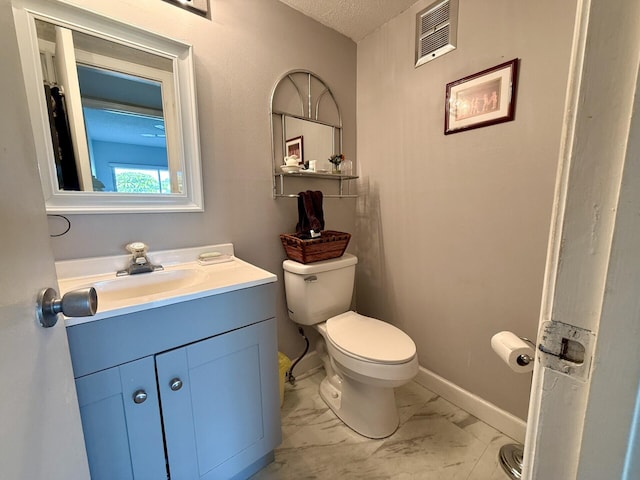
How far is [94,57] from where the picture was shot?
1071 mm

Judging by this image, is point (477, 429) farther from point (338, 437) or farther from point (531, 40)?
point (531, 40)

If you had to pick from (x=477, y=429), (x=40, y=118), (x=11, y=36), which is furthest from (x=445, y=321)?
(x=40, y=118)

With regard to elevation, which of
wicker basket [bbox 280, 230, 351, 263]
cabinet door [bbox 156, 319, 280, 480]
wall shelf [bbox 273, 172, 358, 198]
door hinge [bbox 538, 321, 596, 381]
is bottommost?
cabinet door [bbox 156, 319, 280, 480]

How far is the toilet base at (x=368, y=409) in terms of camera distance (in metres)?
1.33

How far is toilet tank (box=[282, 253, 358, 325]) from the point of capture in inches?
57.9

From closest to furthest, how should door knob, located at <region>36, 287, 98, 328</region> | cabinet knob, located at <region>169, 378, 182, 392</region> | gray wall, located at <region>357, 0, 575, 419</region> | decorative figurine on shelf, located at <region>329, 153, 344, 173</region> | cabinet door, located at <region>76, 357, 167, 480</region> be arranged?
door knob, located at <region>36, 287, 98, 328</region> < cabinet door, located at <region>76, 357, 167, 480</region> < cabinet knob, located at <region>169, 378, 182, 392</region> < gray wall, located at <region>357, 0, 575, 419</region> < decorative figurine on shelf, located at <region>329, 153, 344, 173</region>

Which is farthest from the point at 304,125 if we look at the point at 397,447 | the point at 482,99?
the point at 397,447

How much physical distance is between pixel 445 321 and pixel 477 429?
0.53 m

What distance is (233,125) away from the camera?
1387 millimetres

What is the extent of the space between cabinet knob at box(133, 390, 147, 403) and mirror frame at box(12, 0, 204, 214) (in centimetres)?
72

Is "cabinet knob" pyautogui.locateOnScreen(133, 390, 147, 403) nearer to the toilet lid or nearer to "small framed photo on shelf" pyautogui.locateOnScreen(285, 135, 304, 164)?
the toilet lid

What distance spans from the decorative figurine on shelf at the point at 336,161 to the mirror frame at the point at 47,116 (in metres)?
0.78

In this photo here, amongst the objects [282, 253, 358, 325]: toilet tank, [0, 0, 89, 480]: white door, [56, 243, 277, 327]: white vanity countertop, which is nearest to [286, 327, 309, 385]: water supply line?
[282, 253, 358, 325]: toilet tank

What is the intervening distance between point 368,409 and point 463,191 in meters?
1.19
